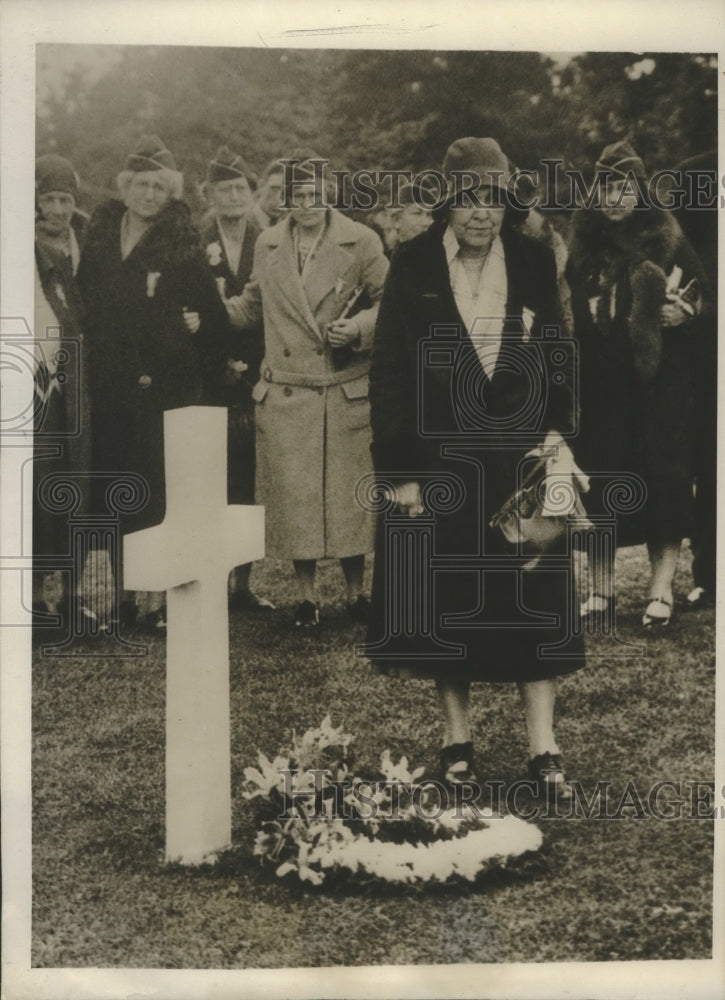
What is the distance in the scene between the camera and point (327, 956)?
315cm

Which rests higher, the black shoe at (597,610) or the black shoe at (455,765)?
the black shoe at (597,610)

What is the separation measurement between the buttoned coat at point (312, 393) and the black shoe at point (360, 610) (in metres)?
0.15

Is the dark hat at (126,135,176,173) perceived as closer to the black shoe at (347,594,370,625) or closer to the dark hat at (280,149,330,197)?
the dark hat at (280,149,330,197)

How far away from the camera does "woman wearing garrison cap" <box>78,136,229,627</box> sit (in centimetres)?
321

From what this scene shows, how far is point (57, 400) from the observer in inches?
126

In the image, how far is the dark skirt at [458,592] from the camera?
3229 millimetres

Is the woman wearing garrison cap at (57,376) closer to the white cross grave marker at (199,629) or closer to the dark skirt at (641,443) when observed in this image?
the white cross grave marker at (199,629)

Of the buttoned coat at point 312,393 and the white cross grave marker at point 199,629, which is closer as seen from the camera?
the white cross grave marker at point 199,629

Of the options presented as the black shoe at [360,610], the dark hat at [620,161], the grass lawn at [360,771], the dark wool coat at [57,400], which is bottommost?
the grass lawn at [360,771]

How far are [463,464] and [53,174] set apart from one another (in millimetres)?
1536

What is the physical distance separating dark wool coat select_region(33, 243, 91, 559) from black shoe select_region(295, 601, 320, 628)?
74 cm

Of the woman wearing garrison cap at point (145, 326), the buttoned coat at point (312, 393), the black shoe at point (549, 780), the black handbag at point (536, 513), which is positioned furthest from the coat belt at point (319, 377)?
the black shoe at point (549, 780)

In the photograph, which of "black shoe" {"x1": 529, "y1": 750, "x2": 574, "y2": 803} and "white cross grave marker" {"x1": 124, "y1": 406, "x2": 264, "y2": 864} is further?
"black shoe" {"x1": 529, "y1": 750, "x2": 574, "y2": 803}

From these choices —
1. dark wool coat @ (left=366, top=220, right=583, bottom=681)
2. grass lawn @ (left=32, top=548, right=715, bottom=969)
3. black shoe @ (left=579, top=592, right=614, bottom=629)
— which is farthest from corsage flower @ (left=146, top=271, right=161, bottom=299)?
black shoe @ (left=579, top=592, right=614, bottom=629)
